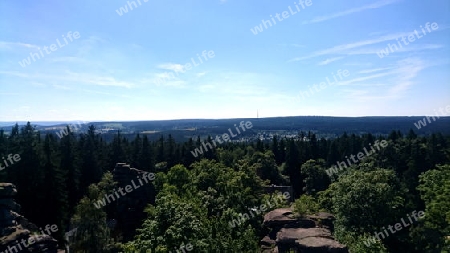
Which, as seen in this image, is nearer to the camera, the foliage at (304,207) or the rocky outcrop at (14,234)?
the rocky outcrop at (14,234)

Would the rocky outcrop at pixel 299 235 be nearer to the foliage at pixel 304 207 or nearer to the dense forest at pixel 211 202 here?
the foliage at pixel 304 207

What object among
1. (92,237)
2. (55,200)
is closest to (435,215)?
(92,237)

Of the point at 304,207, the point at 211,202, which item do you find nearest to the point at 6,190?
the point at 211,202

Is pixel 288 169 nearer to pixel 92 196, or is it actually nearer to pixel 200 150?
pixel 200 150

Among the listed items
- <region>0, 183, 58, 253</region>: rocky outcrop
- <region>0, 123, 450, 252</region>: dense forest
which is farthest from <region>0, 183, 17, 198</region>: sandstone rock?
<region>0, 123, 450, 252</region>: dense forest

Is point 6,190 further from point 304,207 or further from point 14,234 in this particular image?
point 304,207

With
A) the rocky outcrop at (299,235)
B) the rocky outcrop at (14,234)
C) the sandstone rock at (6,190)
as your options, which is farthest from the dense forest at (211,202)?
the sandstone rock at (6,190)

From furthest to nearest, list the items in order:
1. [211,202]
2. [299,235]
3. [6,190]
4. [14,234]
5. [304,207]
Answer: [211,202], [304,207], [6,190], [14,234], [299,235]
